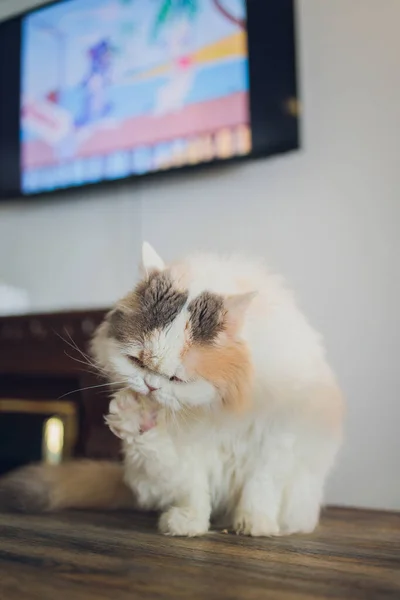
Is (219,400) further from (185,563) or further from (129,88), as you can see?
(129,88)

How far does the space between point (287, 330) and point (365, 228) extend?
13.7 inches

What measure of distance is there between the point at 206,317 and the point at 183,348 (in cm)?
5

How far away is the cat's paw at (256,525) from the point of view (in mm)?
831

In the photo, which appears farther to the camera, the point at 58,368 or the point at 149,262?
the point at 58,368

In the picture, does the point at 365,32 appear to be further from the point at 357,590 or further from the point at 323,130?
the point at 357,590

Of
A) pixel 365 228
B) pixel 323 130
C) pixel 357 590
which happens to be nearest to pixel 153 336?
pixel 357 590

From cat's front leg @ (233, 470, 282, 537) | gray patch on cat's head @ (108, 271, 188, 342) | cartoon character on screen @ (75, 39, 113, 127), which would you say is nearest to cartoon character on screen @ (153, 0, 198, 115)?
cartoon character on screen @ (75, 39, 113, 127)

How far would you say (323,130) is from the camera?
1.17m

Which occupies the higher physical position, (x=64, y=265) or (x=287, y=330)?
(x=64, y=265)

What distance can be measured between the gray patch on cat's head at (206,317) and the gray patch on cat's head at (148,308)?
0.02 meters

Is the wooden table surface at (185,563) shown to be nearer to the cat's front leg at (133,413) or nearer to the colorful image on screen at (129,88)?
the cat's front leg at (133,413)

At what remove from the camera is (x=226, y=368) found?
771mm

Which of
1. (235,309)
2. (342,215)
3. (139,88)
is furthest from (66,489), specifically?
(139,88)

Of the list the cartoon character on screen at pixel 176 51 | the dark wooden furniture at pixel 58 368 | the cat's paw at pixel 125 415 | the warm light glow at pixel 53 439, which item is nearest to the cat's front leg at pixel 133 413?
the cat's paw at pixel 125 415
